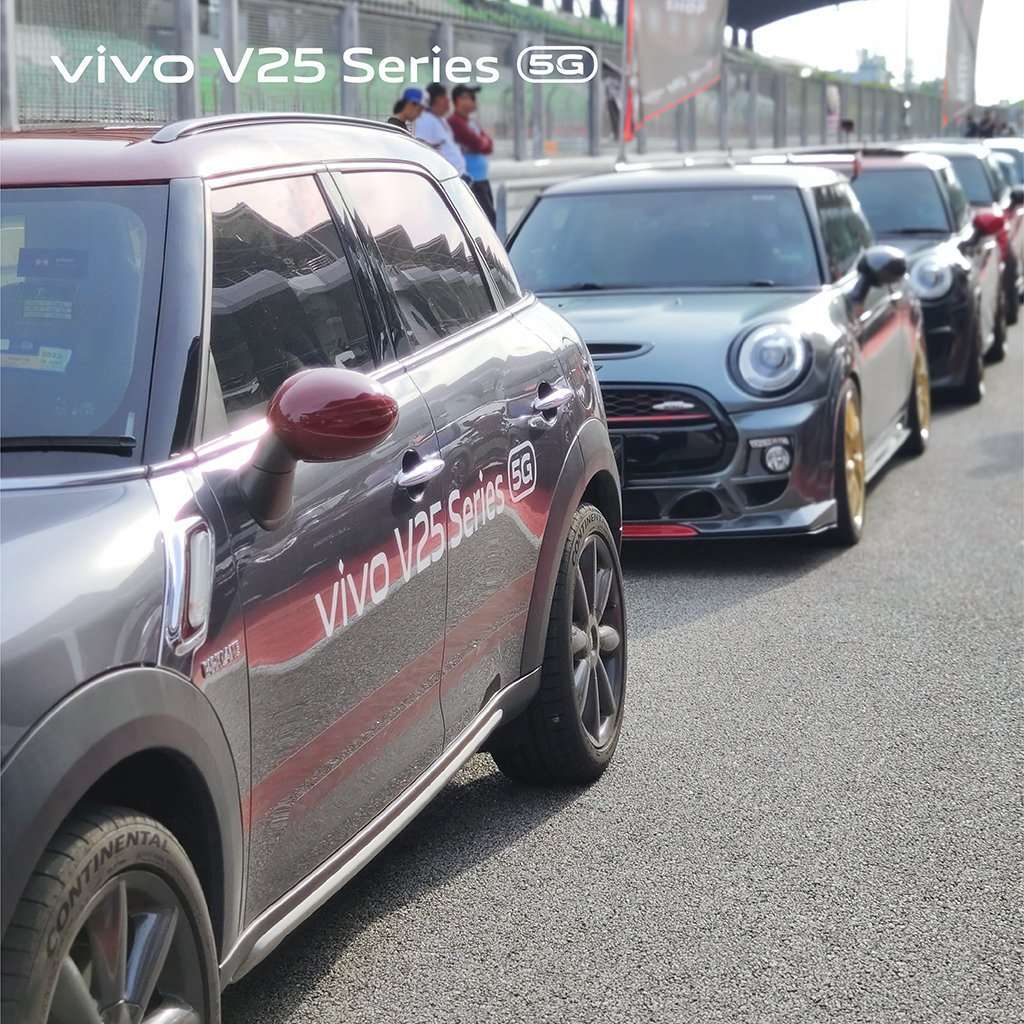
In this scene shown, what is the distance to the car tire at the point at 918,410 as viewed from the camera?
35.4 ft

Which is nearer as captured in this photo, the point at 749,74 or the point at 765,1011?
the point at 765,1011

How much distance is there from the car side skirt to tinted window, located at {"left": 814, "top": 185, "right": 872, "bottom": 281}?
495 cm

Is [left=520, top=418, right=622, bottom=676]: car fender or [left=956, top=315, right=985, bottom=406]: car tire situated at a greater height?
[left=520, top=418, right=622, bottom=676]: car fender

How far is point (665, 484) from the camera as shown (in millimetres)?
7855

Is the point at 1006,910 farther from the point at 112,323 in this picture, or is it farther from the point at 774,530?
the point at 774,530

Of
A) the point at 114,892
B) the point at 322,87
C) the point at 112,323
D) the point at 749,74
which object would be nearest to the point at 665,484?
the point at 112,323

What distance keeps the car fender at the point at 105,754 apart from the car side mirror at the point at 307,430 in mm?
412

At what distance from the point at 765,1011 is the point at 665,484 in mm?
4362

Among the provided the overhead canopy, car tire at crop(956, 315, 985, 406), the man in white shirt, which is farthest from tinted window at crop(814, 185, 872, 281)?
the overhead canopy

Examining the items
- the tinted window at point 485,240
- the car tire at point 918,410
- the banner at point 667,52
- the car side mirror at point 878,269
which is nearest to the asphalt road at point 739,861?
the tinted window at point 485,240

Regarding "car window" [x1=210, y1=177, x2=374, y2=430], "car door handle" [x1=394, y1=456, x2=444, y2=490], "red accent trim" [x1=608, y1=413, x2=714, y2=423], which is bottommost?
"red accent trim" [x1=608, y1=413, x2=714, y2=423]

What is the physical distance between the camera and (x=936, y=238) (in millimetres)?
13438

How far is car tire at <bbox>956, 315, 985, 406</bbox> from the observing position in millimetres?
13234

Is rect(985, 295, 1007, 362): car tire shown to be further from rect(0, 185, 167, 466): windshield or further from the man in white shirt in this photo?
rect(0, 185, 167, 466): windshield
